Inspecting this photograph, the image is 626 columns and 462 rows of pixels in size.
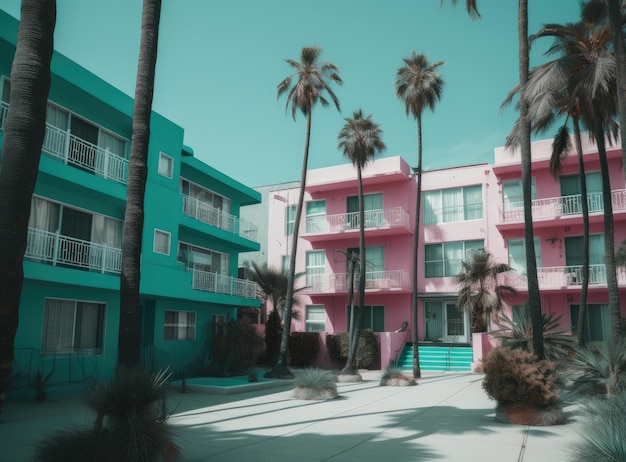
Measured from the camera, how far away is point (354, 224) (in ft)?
98.7

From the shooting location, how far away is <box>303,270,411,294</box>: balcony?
2833cm

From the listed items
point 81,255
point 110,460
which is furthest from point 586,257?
point 110,460

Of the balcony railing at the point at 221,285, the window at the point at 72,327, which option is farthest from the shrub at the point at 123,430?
the balcony railing at the point at 221,285

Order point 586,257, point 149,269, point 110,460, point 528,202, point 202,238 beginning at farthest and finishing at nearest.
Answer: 1. point 202,238
2. point 586,257
3. point 149,269
4. point 528,202
5. point 110,460

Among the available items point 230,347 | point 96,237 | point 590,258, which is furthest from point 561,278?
point 96,237

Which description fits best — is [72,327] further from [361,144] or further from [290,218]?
[290,218]

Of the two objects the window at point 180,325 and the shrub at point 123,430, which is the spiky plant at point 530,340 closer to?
the window at point 180,325

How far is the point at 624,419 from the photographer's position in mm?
6281

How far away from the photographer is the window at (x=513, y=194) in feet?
88.8

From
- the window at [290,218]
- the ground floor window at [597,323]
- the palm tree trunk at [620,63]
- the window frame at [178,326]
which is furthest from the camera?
the window at [290,218]

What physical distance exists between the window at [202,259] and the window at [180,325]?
77.4 inches

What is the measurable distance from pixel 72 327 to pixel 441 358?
16.7 meters

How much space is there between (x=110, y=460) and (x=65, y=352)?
35.9 ft

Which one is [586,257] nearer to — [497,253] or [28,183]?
[497,253]
